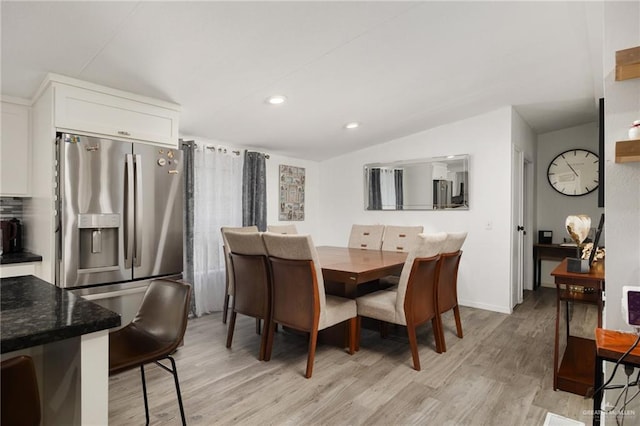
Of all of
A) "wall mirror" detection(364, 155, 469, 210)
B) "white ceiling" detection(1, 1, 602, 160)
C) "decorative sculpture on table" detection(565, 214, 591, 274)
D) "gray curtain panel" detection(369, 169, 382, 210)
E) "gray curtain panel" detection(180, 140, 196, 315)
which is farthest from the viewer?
"gray curtain panel" detection(369, 169, 382, 210)

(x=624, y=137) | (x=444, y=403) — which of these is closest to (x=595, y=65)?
(x=624, y=137)

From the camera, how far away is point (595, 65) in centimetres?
296

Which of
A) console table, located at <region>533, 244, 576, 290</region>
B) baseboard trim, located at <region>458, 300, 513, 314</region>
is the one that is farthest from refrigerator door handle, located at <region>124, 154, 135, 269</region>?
console table, located at <region>533, 244, 576, 290</region>

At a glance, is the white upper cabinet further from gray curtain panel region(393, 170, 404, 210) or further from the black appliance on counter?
gray curtain panel region(393, 170, 404, 210)

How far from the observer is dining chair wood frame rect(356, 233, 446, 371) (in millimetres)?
2521

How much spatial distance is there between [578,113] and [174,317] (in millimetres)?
5122

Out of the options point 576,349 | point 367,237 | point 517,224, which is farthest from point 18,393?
point 517,224

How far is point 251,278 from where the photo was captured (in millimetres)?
2793

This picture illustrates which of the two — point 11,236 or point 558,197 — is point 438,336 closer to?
point 11,236

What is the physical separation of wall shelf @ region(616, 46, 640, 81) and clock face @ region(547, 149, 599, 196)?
4.42 meters

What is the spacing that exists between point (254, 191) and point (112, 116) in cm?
214

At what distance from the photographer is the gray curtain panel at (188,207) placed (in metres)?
3.77

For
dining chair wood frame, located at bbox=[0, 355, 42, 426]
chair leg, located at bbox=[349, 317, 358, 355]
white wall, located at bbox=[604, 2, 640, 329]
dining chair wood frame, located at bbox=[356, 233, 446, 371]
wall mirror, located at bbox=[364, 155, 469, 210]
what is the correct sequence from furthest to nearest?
wall mirror, located at bbox=[364, 155, 469, 210], chair leg, located at bbox=[349, 317, 358, 355], dining chair wood frame, located at bbox=[356, 233, 446, 371], white wall, located at bbox=[604, 2, 640, 329], dining chair wood frame, located at bbox=[0, 355, 42, 426]

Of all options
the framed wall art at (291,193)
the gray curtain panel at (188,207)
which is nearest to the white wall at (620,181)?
the gray curtain panel at (188,207)
